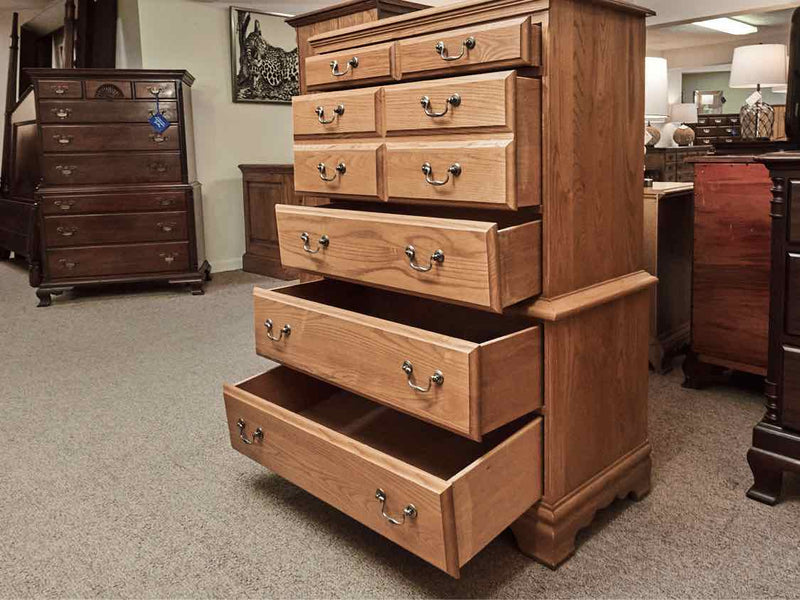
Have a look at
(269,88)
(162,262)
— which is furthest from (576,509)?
(269,88)

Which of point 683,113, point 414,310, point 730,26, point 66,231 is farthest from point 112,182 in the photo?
point 730,26

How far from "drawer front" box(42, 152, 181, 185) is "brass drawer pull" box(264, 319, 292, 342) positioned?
3.01m

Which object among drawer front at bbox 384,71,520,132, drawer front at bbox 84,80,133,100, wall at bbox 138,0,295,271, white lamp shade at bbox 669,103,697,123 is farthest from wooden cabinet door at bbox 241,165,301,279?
white lamp shade at bbox 669,103,697,123

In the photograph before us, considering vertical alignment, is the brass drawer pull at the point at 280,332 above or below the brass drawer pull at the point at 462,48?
below

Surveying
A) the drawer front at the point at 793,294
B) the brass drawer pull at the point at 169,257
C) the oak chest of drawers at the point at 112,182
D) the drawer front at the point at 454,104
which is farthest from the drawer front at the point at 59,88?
the drawer front at the point at 793,294

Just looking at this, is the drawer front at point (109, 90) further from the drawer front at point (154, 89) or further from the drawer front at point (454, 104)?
the drawer front at point (454, 104)

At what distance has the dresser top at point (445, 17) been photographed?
1.36 meters

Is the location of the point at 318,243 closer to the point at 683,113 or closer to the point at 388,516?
the point at 388,516

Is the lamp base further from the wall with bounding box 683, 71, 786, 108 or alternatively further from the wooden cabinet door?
the wall with bounding box 683, 71, 786, 108

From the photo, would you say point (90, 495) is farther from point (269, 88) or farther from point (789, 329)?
point (269, 88)

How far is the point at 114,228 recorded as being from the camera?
4398mm

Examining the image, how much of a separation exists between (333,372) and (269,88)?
4.32 m

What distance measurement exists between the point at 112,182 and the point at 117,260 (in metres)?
0.48

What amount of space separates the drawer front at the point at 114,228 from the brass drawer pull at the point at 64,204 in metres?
0.06
